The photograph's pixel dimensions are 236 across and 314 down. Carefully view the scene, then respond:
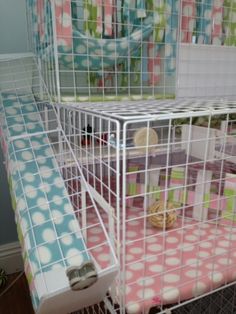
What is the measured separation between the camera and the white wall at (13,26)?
4.08 ft

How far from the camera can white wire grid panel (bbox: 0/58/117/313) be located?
21.2 inches

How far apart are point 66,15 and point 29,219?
57cm

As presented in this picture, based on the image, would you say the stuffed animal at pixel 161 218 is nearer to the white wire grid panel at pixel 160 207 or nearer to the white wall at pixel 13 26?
the white wire grid panel at pixel 160 207

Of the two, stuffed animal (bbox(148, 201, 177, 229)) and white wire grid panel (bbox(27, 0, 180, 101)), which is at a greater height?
white wire grid panel (bbox(27, 0, 180, 101))

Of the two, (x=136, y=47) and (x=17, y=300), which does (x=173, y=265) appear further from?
(x=17, y=300)

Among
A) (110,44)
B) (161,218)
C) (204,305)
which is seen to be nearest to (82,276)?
(161,218)

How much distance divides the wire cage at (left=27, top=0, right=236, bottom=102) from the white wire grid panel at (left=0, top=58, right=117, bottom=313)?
130mm

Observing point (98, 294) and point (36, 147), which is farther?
point (36, 147)

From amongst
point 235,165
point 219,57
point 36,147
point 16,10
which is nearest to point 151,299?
point 36,147

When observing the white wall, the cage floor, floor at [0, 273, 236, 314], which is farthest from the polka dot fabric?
floor at [0, 273, 236, 314]

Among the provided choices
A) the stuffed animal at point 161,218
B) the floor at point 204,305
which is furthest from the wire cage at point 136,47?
the floor at point 204,305

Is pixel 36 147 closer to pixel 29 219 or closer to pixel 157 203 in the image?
pixel 29 219

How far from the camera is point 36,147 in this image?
836 millimetres

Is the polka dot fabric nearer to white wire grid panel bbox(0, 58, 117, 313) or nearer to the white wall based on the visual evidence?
white wire grid panel bbox(0, 58, 117, 313)
